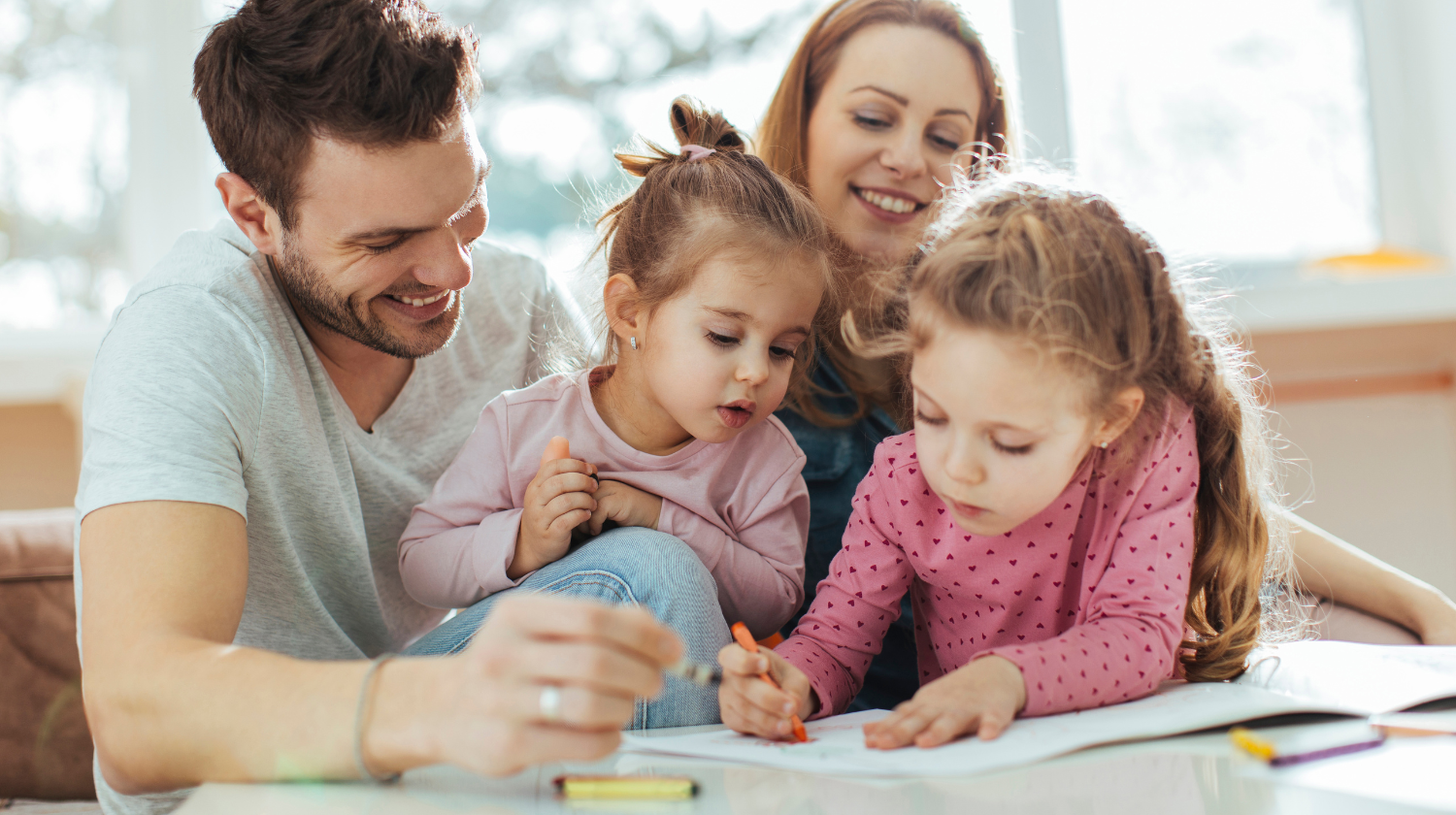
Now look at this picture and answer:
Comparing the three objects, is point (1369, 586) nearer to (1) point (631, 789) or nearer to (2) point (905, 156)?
(2) point (905, 156)

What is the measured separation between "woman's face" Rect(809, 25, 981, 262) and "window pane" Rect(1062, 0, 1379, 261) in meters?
1.14

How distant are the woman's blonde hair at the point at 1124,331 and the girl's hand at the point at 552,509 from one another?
0.29m

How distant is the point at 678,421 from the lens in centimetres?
107

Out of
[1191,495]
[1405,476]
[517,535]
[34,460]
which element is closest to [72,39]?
[34,460]

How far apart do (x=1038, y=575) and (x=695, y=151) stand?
1.88 ft

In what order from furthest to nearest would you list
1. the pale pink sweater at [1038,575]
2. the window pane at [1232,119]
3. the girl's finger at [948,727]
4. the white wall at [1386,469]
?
1. the window pane at [1232,119]
2. the white wall at [1386,469]
3. the pale pink sweater at [1038,575]
4. the girl's finger at [948,727]

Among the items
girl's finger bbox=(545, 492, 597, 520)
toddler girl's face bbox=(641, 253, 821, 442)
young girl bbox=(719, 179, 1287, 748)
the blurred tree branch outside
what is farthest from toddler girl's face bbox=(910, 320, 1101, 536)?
the blurred tree branch outside

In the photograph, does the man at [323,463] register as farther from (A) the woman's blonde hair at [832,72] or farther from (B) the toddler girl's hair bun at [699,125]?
(A) the woman's blonde hair at [832,72]

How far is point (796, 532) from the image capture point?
3.58ft

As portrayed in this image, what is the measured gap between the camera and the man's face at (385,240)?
102 centimetres

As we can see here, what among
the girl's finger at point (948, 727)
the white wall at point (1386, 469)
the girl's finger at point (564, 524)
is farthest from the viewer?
the white wall at point (1386, 469)

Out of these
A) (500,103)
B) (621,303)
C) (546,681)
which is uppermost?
(500,103)

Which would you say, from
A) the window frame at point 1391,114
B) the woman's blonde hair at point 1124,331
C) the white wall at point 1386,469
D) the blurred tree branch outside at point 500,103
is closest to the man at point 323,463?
the woman's blonde hair at point 1124,331

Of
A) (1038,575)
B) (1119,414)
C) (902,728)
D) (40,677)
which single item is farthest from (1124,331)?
(40,677)
